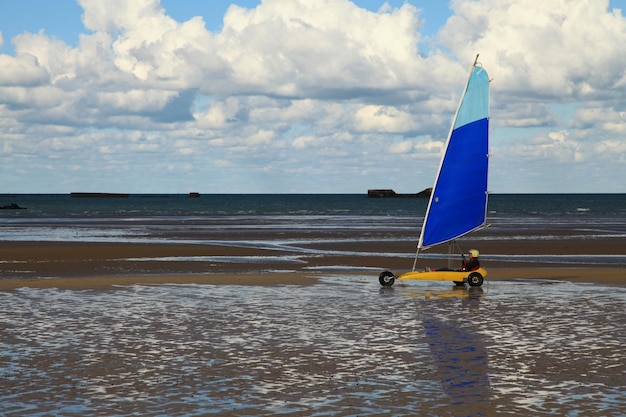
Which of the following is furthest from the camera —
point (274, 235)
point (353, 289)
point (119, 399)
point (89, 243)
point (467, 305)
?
point (274, 235)

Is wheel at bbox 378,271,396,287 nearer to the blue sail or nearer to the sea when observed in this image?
the sea

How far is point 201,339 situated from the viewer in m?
19.0

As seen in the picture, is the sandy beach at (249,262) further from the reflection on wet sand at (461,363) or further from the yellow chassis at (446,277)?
the reflection on wet sand at (461,363)

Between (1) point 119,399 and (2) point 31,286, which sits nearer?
(1) point 119,399

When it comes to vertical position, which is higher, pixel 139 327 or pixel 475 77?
pixel 475 77

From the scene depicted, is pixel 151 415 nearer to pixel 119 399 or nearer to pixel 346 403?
pixel 119 399

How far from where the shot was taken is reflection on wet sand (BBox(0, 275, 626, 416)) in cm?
1329

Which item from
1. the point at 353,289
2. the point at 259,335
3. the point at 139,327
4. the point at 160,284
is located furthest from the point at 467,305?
the point at 160,284

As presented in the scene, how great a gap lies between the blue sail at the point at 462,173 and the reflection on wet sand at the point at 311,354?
5.46m

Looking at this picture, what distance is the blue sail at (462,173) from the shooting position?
107 ft

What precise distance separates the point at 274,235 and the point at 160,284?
128 ft

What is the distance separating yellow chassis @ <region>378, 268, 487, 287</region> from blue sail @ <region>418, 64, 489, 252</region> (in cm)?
216

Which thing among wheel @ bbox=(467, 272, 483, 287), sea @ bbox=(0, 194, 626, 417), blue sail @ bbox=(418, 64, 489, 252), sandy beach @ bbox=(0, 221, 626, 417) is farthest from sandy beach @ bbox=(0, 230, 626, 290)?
sea @ bbox=(0, 194, 626, 417)

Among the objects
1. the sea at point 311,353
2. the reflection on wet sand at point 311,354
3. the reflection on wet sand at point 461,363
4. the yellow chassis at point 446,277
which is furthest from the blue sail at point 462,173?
the reflection on wet sand at point 461,363
